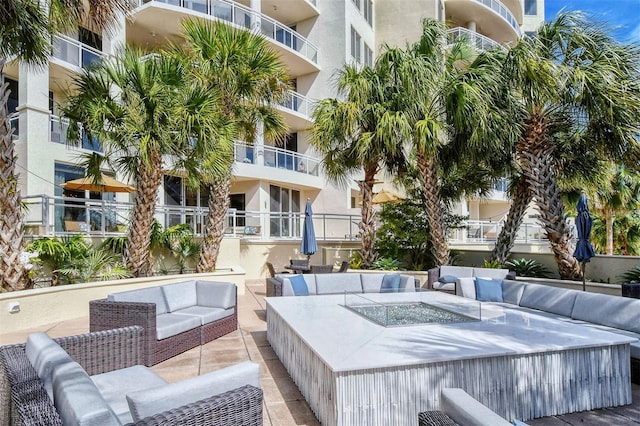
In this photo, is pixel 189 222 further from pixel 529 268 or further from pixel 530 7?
pixel 530 7

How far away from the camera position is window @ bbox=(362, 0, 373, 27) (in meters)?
22.4

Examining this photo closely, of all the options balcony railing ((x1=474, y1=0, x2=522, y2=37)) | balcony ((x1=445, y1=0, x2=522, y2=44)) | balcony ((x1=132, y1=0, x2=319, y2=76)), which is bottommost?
balcony ((x1=132, y1=0, x2=319, y2=76))

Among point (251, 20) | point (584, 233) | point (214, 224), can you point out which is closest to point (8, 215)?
point (214, 224)

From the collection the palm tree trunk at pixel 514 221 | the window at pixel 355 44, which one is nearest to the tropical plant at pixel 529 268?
the palm tree trunk at pixel 514 221

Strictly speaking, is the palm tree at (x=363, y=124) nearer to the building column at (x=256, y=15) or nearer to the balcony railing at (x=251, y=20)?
the balcony railing at (x=251, y=20)

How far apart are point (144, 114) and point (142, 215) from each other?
233cm

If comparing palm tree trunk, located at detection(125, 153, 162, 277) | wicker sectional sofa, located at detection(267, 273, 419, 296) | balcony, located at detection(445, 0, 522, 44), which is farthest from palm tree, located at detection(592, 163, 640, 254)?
palm tree trunk, located at detection(125, 153, 162, 277)

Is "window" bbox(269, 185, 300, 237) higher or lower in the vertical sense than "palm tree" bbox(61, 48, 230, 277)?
lower

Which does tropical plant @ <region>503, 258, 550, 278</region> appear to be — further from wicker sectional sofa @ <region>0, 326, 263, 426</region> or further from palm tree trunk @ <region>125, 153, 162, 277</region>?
wicker sectional sofa @ <region>0, 326, 263, 426</region>

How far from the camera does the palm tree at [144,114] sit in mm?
8492

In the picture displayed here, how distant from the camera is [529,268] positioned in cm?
1140

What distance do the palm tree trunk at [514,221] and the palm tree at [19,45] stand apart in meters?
10.7

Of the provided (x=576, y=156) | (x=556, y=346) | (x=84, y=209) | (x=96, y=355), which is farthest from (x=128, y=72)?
(x=576, y=156)

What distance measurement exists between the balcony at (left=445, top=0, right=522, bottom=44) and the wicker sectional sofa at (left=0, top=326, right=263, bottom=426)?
24357 millimetres
